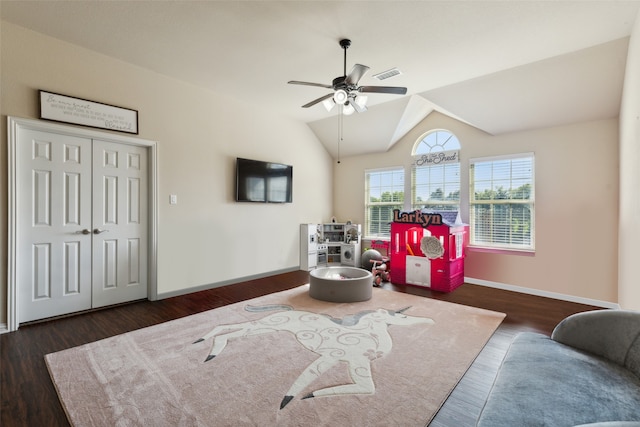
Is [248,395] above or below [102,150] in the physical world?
below

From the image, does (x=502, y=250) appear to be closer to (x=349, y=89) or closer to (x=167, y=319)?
(x=349, y=89)

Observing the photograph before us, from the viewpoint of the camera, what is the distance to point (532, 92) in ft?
12.7

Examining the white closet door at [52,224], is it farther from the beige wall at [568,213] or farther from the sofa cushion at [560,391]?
the beige wall at [568,213]

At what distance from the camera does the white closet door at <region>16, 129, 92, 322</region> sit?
308cm

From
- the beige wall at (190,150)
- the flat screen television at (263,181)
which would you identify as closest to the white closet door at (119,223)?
the beige wall at (190,150)

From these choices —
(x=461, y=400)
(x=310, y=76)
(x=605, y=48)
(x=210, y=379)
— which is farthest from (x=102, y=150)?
(x=605, y=48)

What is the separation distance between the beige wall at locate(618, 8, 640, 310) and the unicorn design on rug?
5.94 ft

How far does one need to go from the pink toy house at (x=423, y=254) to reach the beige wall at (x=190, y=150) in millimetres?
2021

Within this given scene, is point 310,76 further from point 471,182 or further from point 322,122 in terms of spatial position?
point 471,182

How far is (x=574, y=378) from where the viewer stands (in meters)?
1.40

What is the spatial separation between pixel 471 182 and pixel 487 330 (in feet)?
9.21

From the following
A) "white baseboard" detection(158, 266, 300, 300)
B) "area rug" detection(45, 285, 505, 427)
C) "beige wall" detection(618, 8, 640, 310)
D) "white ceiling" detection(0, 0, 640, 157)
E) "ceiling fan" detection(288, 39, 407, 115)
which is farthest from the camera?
"white baseboard" detection(158, 266, 300, 300)

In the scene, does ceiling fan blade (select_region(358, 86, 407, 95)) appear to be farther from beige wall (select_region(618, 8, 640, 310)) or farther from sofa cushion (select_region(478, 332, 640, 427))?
sofa cushion (select_region(478, 332, 640, 427))

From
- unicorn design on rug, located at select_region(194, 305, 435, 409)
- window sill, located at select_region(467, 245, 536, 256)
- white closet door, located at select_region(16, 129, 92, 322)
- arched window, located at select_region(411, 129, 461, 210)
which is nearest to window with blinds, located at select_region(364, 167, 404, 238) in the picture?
arched window, located at select_region(411, 129, 461, 210)
